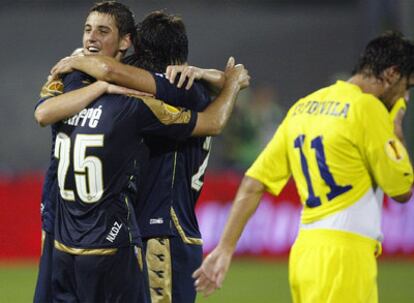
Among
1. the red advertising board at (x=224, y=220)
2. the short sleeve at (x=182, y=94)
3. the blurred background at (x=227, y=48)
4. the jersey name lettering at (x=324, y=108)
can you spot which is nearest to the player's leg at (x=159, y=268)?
the short sleeve at (x=182, y=94)

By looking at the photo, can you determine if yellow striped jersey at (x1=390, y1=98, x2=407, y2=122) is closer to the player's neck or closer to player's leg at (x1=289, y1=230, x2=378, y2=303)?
the player's neck

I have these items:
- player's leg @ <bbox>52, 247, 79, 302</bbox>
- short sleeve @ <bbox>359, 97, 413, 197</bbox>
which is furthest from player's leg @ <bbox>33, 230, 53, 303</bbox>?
short sleeve @ <bbox>359, 97, 413, 197</bbox>

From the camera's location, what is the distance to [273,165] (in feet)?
17.0

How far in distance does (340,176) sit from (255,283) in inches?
281

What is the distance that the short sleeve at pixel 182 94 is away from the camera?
5.64 metres

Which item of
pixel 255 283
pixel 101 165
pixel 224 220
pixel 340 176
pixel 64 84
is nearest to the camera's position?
pixel 340 176

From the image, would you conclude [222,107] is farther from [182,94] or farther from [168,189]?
[168,189]

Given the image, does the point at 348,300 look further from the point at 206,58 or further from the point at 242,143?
the point at 206,58

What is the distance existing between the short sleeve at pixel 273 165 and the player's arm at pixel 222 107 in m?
0.61

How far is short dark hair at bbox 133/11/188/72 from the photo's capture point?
595 centimetres

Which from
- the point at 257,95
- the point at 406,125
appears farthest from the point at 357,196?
the point at 257,95

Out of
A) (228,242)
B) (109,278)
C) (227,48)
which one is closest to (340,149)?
(228,242)

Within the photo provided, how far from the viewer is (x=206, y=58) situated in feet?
68.4

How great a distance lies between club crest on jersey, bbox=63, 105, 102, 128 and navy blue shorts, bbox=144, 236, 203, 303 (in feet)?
2.98
